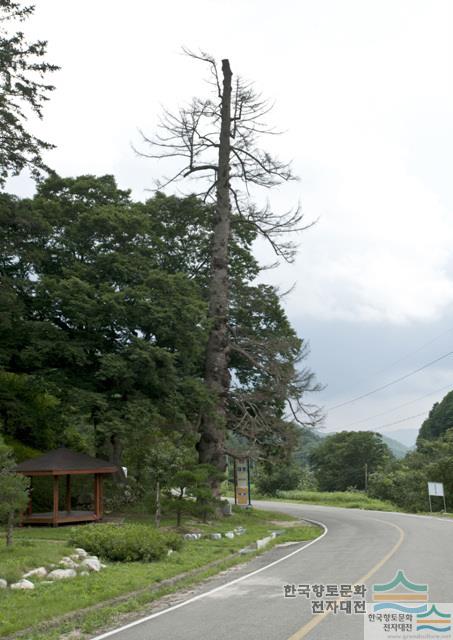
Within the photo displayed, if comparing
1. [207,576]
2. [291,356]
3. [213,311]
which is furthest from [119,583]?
[291,356]

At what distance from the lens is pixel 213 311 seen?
1203 inches

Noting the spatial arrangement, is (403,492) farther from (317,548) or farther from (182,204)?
(317,548)

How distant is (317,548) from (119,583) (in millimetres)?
7936

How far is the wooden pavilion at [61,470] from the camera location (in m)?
22.6

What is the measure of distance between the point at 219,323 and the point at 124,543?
16.2 meters

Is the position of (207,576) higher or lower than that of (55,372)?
lower

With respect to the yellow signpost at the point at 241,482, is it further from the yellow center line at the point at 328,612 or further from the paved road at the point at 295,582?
the yellow center line at the point at 328,612

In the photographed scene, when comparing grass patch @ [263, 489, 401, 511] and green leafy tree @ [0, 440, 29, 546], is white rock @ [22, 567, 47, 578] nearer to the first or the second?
green leafy tree @ [0, 440, 29, 546]

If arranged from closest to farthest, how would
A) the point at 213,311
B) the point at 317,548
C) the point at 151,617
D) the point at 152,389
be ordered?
the point at 151,617
the point at 317,548
the point at 152,389
the point at 213,311

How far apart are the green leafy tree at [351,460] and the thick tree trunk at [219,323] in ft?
168

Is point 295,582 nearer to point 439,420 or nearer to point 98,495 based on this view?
point 98,495

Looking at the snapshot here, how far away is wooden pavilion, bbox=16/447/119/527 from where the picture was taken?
22.6m

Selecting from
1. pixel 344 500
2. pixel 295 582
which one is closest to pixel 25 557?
pixel 295 582

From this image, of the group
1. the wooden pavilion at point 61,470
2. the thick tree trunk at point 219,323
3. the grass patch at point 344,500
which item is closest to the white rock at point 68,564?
the wooden pavilion at point 61,470
